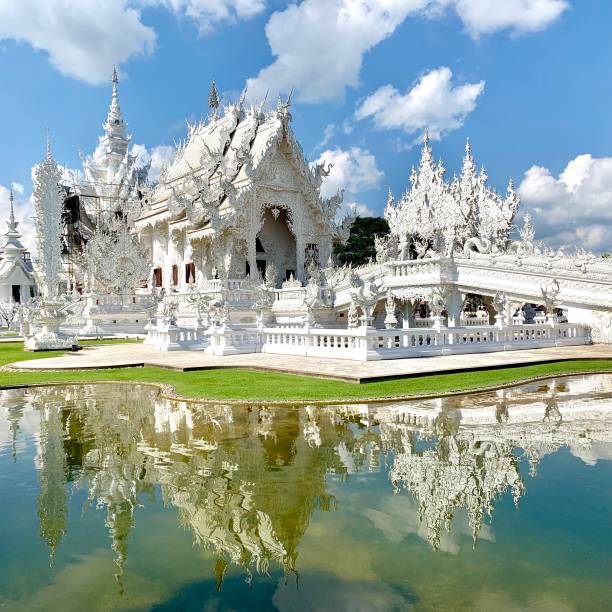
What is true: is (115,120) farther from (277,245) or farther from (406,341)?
(406,341)

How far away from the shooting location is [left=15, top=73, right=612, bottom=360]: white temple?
15000 mm

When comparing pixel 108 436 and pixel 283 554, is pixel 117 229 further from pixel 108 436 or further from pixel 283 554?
pixel 283 554

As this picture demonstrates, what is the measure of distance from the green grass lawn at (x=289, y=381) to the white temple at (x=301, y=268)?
281 cm

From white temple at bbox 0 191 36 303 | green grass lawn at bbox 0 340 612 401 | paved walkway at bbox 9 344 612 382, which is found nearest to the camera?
green grass lawn at bbox 0 340 612 401

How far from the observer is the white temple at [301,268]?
1500cm

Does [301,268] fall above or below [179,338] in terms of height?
above

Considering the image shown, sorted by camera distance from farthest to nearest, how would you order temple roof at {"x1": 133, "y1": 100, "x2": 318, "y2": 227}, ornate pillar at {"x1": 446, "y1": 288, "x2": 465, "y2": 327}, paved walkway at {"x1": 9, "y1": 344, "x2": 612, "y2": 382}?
temple roof at {"x1": 133, "y1": 100, "x2": 318, "y2": 227} < ornate pillar at {"x1": 446, "y1": 288, "x2": 465, "y2": 327} < paved walkway at {"x1": 9, "y1": 344, "x2": 612, "y2": 382}

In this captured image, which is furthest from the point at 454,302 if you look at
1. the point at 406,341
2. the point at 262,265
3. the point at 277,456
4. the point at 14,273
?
the point at 14,273

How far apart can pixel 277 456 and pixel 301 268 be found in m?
23.9

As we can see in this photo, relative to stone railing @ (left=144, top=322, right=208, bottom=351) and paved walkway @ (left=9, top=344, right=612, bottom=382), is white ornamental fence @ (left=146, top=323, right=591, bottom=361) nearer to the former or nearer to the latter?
stone railing @ (left=144, top=322, right=208, bottom=351)

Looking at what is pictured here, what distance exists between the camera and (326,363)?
11.6 m

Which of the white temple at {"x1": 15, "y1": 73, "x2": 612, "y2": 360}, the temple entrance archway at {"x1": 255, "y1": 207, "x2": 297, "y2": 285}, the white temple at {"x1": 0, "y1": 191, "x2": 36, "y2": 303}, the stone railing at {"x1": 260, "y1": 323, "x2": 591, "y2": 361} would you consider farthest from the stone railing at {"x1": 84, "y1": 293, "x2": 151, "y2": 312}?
the white temple at {"x1": 0, "y1": 191, "x2": 36, "y2": 303}

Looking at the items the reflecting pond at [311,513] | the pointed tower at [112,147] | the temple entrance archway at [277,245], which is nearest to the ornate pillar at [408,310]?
the temple entrance archway at [277,245]

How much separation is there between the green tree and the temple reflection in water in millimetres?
26993
